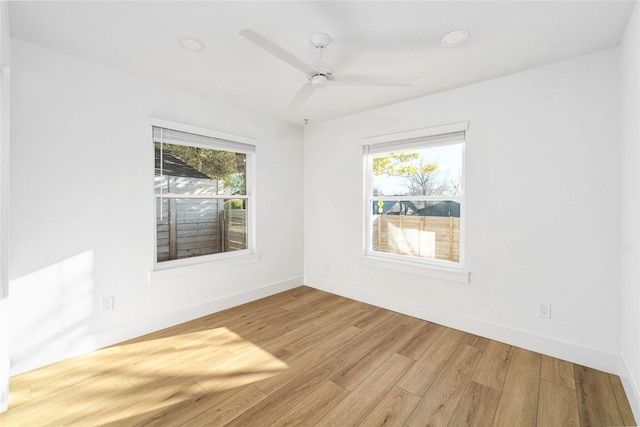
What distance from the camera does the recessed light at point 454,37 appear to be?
79.1 inches

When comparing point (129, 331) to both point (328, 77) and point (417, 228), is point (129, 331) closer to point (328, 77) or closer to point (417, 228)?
point (328, 77)

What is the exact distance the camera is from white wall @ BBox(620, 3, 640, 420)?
1741mm

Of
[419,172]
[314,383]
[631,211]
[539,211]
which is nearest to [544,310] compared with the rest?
[539,211]

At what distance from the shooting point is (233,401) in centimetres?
191

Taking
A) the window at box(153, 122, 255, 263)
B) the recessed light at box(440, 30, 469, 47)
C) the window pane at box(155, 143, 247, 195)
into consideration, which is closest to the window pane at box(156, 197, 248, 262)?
the window at box(153, 122, 255, 263)

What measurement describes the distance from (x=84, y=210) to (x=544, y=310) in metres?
4.10

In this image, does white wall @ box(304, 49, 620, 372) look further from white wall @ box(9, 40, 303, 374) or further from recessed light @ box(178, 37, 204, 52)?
white wall @ box(9, 40, 303, 374)

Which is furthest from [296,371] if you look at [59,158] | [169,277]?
[59,158]

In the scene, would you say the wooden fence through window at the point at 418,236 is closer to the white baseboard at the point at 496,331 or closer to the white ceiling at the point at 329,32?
the white baseboard at the point at 496,331

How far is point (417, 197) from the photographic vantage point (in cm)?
334

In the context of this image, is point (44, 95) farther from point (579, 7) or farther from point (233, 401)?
point (579, 7)

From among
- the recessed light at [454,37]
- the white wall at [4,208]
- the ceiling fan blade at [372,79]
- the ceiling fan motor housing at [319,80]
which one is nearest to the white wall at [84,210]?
the white wall at [4,208]

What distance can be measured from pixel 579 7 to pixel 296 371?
10.2 feet

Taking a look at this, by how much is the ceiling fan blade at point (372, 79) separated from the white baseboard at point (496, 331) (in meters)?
2.37
